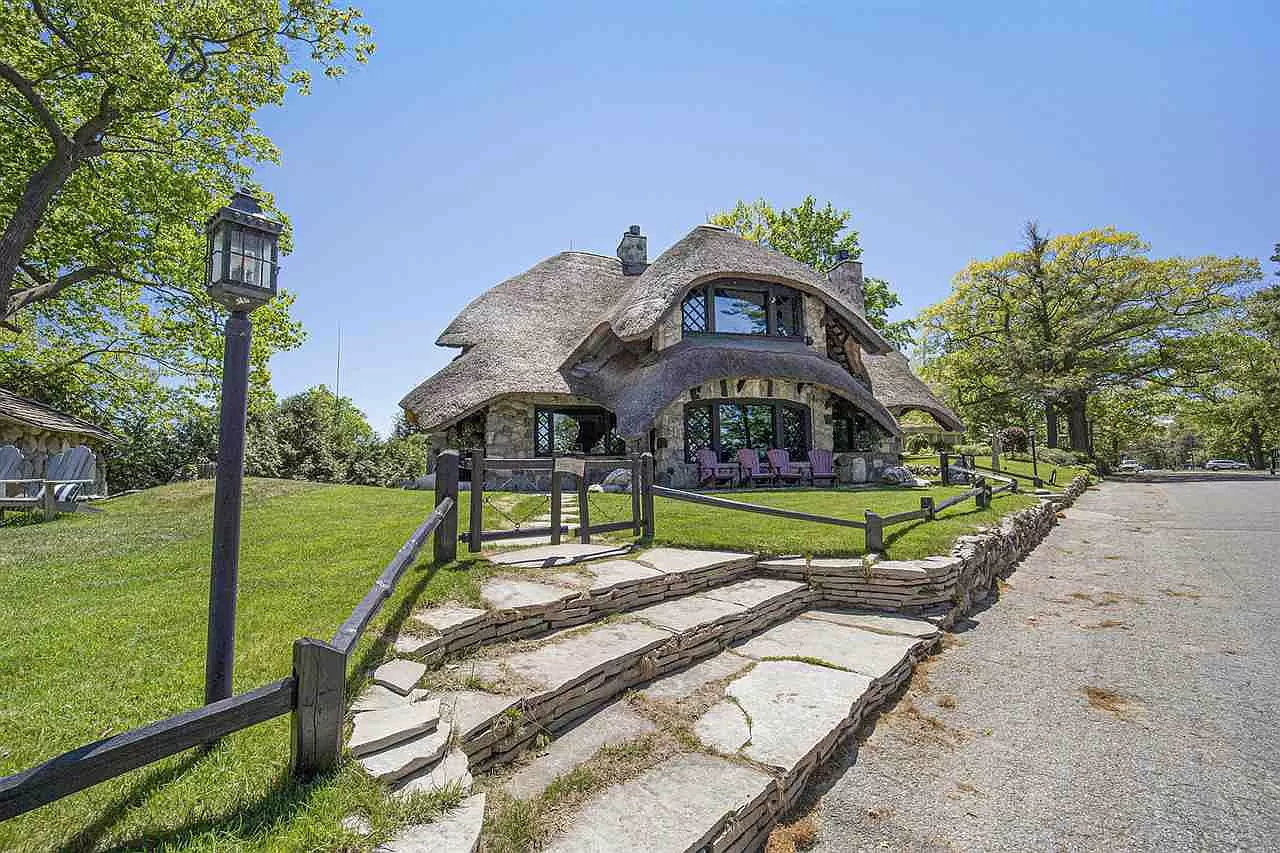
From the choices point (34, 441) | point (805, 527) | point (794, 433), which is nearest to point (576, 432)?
point (794, 433)

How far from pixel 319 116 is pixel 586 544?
13484mm

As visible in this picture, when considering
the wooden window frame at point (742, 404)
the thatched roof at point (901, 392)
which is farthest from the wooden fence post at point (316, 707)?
the thatched roof at point (901, 392)

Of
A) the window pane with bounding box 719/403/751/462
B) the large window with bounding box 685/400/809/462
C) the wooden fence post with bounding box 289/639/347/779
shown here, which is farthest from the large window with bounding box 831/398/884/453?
the wooden fence post with bounding box 289/639/347/779

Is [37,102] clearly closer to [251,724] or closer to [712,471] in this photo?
[251,724]

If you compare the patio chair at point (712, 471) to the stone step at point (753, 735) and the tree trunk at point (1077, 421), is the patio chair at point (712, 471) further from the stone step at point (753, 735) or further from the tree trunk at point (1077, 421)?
the tree trunk at point (1077, 421)

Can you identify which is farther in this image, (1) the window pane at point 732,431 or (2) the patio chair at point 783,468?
(1) the window pane at point 732,431

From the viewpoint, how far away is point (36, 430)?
41.7ft

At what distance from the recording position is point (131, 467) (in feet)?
62.4

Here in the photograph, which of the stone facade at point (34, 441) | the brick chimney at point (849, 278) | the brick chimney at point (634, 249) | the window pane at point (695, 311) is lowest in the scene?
the stone facade at point (34, 441)

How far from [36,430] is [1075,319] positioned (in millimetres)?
39657

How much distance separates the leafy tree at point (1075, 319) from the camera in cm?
2639

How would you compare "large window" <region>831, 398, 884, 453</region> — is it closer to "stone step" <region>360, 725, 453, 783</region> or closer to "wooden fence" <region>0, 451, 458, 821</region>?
"stone step" <region>360, 725, 453, 783</region>

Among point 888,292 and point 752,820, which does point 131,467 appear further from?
point 888,292

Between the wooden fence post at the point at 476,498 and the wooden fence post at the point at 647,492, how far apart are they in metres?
2.02
